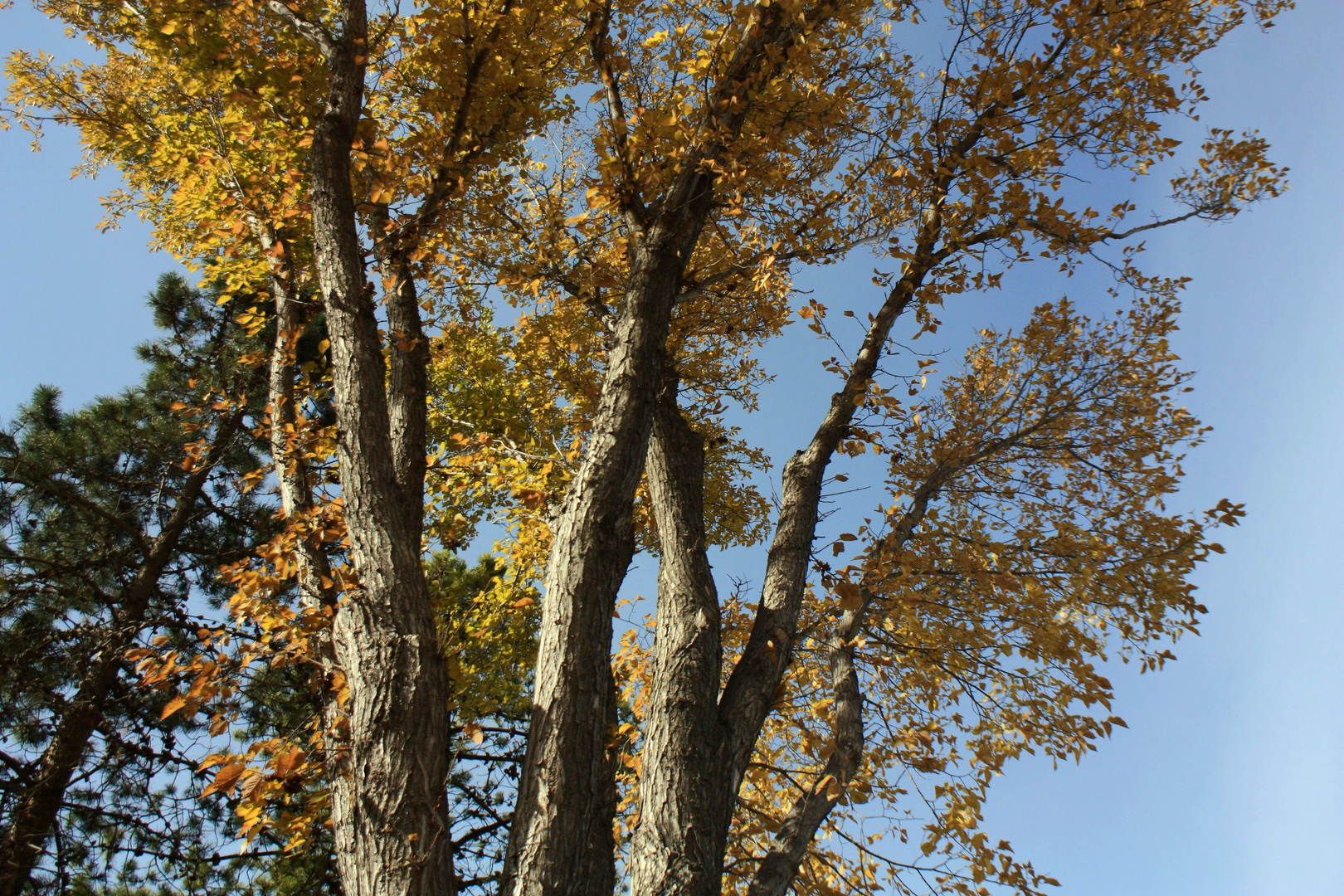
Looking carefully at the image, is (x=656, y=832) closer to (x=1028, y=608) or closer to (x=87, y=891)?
(x=1028, y=608)

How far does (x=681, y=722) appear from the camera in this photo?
359 centimetres

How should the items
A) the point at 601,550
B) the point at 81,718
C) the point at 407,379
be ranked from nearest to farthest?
the point at 601,550, the point at 407,379, the point at 81,718

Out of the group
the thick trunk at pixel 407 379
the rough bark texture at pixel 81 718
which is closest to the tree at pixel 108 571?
the rough bark texture at pixel 81 718

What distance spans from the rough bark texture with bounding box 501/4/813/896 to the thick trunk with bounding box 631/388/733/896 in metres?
0.27

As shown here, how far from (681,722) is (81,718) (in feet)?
21.2

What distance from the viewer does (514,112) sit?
204 inches

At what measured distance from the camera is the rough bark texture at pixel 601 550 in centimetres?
287

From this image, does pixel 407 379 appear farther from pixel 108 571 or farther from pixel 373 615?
pixel 108 571

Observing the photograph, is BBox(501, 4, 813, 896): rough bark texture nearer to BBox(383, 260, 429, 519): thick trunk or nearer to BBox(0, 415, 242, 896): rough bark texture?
BBox(383, 260, 429, 519): thick trunk

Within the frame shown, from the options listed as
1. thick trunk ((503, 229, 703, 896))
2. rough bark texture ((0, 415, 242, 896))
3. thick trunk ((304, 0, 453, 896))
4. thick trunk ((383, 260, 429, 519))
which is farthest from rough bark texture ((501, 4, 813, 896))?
rough bark texture ((0, 415, 242, 896))

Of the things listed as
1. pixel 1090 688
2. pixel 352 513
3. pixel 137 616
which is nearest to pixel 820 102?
pixel 352 513

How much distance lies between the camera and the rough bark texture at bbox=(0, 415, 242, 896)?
213 inches

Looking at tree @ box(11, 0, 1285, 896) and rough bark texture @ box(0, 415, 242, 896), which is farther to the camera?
rough bark texture @ box(0, 415, 242, 896)

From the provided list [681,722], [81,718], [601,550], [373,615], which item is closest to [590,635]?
[601,550]
